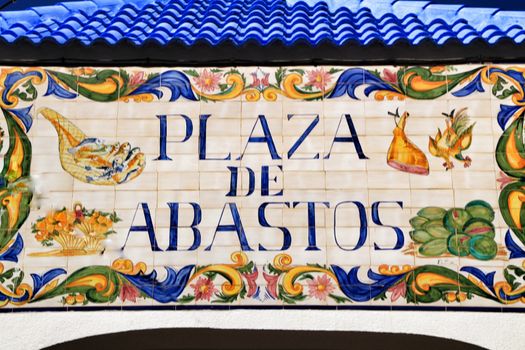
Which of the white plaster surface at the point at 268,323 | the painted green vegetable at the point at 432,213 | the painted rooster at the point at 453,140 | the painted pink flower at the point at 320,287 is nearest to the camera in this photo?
the white plaster surface at the point at 268,323

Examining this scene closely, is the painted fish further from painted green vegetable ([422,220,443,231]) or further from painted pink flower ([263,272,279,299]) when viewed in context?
painted green vegetable ([422,220,443,231])

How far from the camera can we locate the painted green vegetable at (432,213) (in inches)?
236

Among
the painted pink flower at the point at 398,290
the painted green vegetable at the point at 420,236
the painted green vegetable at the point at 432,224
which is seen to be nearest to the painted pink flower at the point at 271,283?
the painted pink flower at the point at 398,290

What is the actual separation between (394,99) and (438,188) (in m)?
0.76

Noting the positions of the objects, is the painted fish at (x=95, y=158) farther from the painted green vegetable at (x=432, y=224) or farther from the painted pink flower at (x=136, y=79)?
the painted green vegetable at (x=432, y=224)

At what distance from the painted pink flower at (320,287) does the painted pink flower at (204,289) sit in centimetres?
69

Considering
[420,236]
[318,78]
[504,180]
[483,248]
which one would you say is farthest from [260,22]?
[483,248]

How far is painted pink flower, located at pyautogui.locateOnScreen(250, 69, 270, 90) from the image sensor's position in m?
6.30

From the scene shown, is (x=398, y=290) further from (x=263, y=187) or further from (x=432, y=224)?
(x=263, y=187)

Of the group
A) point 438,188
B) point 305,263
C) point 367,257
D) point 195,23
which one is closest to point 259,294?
point 305,263

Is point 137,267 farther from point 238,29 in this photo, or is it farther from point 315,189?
point 238,29

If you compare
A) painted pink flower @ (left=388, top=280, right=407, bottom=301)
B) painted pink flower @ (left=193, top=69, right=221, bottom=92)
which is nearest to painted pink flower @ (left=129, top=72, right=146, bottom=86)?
painted pink flower @ (left=193, top=69, right=221, bottom=92)

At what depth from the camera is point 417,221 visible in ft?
19.6

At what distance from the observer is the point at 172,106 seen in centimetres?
627
